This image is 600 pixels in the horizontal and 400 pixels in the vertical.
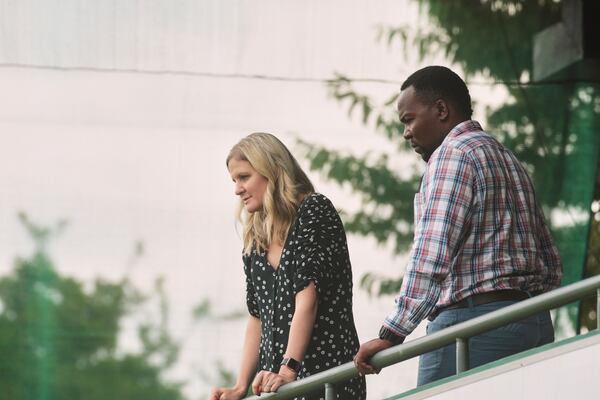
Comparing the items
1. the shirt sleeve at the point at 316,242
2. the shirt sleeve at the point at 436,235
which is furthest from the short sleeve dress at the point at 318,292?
the shirt sleeve at the point at 436,235

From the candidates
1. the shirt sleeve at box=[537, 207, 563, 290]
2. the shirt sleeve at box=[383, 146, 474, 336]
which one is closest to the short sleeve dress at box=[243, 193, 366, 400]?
the shirt sleeve at box=[383, 146, 474, 336]

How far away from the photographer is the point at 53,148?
21.7ft

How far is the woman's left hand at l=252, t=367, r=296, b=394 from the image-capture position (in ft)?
13.0

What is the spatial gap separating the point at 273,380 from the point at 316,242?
436mm

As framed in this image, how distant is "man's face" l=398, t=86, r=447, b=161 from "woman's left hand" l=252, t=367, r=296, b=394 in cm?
→ 74

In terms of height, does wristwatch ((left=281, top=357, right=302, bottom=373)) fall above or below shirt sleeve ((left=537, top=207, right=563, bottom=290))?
below

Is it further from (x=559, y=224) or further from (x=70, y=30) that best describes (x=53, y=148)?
(x=559, y=224)

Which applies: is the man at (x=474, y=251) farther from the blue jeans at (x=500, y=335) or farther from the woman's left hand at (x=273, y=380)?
the woman's left hand at (x=273, y=380)

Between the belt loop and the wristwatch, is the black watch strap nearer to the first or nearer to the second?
the belt loop

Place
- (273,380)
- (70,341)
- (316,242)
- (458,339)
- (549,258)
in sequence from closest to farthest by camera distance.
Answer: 1. (458,339)
2. (549,258)
3. (273,380)
4. (316,242)
5. (70,341)

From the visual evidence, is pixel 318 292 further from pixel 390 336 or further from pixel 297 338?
pixel 390 336

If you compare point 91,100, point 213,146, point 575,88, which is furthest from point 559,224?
point 91,100

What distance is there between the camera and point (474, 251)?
12.0 feet

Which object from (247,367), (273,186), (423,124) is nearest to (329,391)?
(247,367)
